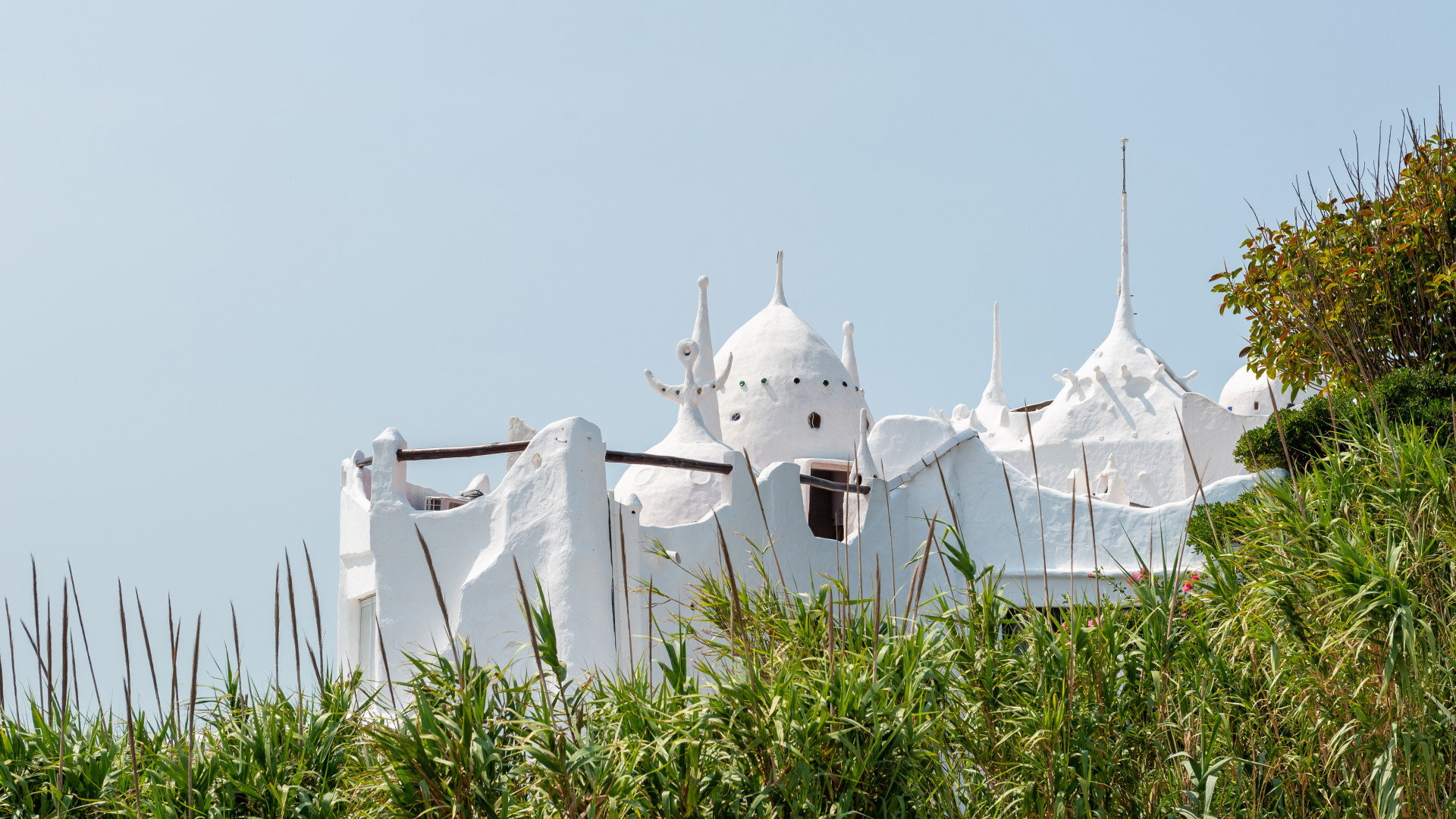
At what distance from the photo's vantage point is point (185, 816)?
702 centimetres

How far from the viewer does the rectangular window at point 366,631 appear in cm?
1233

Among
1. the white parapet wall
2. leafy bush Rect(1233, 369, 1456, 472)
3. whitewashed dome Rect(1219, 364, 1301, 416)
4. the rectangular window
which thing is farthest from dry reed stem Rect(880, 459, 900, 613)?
whitewashed dome Rect(1219, 364, 1301, 416)

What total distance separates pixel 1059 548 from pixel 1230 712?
664 cm

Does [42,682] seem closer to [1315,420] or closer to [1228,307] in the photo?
[1315,420]

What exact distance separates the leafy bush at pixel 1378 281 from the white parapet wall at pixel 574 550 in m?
1.51

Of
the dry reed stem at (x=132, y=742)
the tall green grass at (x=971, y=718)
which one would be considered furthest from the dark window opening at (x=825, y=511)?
the dry reed stem at (x=132, y=742)

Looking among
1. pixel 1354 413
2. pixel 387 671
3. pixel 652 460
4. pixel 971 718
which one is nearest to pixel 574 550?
pixel 652 460

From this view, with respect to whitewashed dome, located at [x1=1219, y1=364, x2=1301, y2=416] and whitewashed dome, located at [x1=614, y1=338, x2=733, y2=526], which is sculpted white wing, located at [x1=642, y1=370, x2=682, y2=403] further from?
whitewashed dome, located at [x1=1219, y1=364, x2=1301, y2=416]

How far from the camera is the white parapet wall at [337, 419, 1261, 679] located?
1082 cm

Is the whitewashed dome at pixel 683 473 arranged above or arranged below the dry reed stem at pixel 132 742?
above

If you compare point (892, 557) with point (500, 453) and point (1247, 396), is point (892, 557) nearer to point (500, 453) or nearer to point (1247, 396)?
point (500, 453)

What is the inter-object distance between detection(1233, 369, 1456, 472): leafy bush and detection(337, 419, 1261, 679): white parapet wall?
776mm

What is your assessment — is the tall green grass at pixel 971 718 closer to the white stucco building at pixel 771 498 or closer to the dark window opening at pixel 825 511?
the white stucco building at pixel 771 498

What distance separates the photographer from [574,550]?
10820 millimetres
